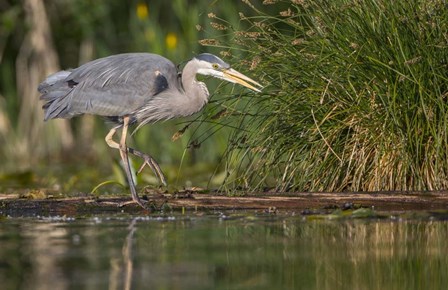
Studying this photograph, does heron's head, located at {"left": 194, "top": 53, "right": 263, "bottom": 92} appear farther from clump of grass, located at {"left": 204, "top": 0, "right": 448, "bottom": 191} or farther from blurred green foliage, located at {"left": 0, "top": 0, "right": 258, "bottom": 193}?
blurred green foliage, located at {"left": 0, "top": 0, "right": 258, "bottom": 193}

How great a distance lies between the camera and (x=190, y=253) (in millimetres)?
6242

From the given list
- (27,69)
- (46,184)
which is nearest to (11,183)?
(46,184)

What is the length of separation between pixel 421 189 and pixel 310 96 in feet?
3.48

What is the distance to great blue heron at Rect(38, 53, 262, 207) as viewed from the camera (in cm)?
894

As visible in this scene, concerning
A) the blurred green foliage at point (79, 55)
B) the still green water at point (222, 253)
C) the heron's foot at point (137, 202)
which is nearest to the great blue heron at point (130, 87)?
the heron's foot at point (137, 202)

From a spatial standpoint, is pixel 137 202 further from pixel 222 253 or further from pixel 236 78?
pixel 222 253

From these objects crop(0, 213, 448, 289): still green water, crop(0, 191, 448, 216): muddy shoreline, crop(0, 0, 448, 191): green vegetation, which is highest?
crop(0, 0, 448, 191): green vegetation

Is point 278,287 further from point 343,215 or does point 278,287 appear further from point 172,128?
point 172,128

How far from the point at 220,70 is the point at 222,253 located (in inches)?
112

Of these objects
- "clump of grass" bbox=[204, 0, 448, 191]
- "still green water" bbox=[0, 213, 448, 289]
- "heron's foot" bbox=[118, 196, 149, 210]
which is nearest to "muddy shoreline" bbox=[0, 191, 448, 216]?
"heron's foot" bbox=[118, 196, 149, 210]

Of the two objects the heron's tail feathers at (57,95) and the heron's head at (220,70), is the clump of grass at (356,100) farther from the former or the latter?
the heron's tail feathers at (57,95)

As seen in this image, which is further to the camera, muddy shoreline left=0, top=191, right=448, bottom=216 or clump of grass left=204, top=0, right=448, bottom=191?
clump of grass left=204, top=0, right=448, bottom=191

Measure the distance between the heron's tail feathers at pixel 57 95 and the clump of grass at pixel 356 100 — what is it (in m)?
1.41

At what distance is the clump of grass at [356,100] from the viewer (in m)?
8.19
